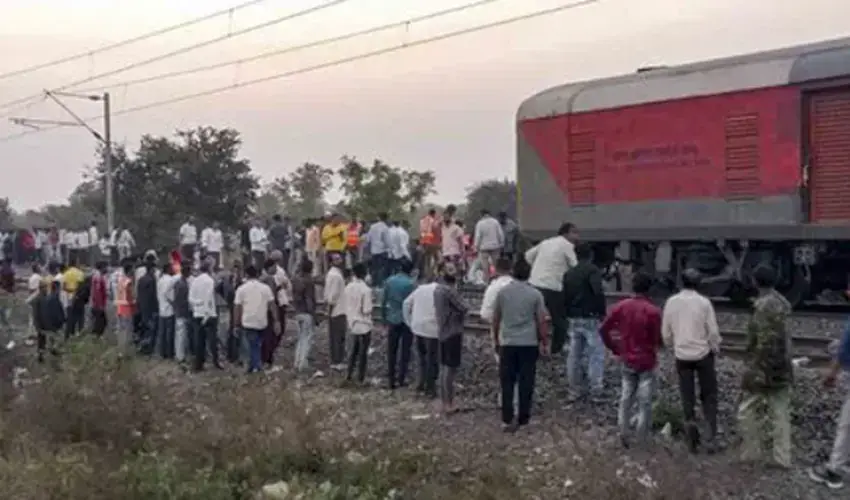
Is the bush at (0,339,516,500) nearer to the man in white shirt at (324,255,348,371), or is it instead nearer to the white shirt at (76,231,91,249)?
the man in white shirt at (324,255,348,371)

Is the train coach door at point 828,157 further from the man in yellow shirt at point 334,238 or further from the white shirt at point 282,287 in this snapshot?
the man in yellow shirt at point 334,238

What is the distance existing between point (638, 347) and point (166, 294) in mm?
9269

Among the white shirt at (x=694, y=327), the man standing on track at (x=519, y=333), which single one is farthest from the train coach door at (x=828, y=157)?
the white shirt at (x=694, y=327)

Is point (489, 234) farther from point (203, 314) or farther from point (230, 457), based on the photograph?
point (230, 457)

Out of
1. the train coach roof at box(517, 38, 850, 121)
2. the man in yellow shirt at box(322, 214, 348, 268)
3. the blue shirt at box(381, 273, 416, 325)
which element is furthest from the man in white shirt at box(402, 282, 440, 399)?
the man in yellow shirt at box(322, 214, 348, 268)

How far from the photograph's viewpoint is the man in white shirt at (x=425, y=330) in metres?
12.5

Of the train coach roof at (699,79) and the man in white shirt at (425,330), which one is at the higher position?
the train coach roof at (699,79)

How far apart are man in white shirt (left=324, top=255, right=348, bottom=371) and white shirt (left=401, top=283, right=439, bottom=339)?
1895 millimetres

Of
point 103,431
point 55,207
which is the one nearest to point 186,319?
point 103,431

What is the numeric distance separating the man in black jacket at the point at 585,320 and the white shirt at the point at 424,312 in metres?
1.58

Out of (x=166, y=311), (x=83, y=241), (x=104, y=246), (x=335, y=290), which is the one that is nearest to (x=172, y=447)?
(x=335, y=290)

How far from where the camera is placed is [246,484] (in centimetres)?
940

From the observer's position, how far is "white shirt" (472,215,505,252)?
19.6 meters

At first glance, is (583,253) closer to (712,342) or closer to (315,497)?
(712,342)
